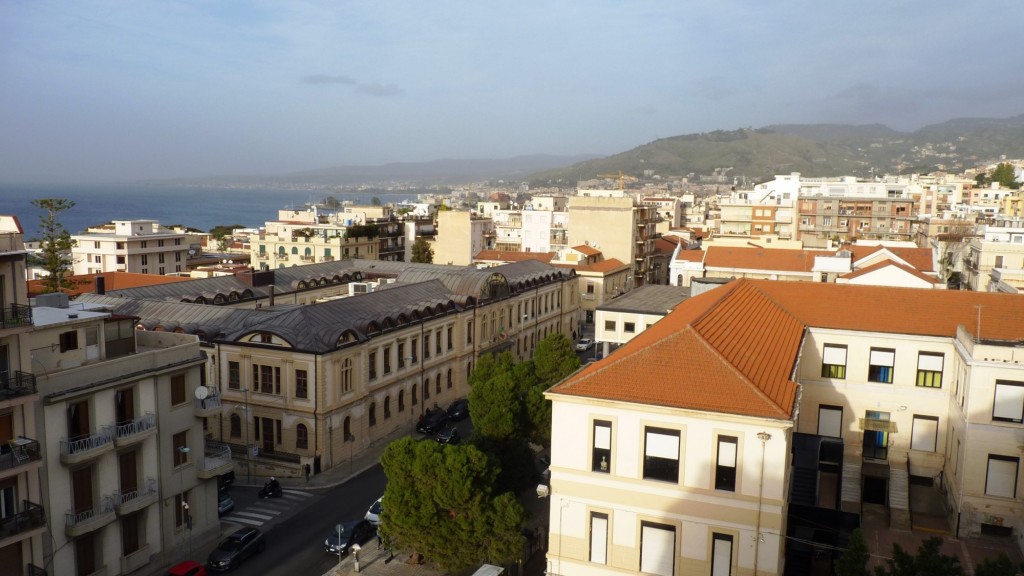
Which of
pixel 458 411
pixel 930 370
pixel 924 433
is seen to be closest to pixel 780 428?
pixel 930 370

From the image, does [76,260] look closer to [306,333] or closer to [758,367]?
[306,333]

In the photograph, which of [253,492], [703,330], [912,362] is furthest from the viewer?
[253,492]

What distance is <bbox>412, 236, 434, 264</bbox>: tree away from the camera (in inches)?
4172

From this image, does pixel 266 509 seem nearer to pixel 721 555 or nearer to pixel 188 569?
pixel 188 569

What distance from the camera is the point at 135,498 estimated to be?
1111 inches

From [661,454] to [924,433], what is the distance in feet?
58.5

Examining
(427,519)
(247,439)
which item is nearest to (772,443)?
(427,519)

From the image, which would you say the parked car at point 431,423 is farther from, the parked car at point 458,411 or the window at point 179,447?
the window at point 179,447

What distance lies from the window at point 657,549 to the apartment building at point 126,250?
87.3 m

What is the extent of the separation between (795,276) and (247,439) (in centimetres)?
4608

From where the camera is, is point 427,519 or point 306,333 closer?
point 427,519

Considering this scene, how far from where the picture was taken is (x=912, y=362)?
33.2 meters

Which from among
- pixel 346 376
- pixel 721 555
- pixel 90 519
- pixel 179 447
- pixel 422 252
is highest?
pixel 422 252

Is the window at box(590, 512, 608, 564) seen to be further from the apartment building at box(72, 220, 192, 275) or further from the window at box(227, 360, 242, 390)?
the apartment building at box(72, 220, 192, 275)
